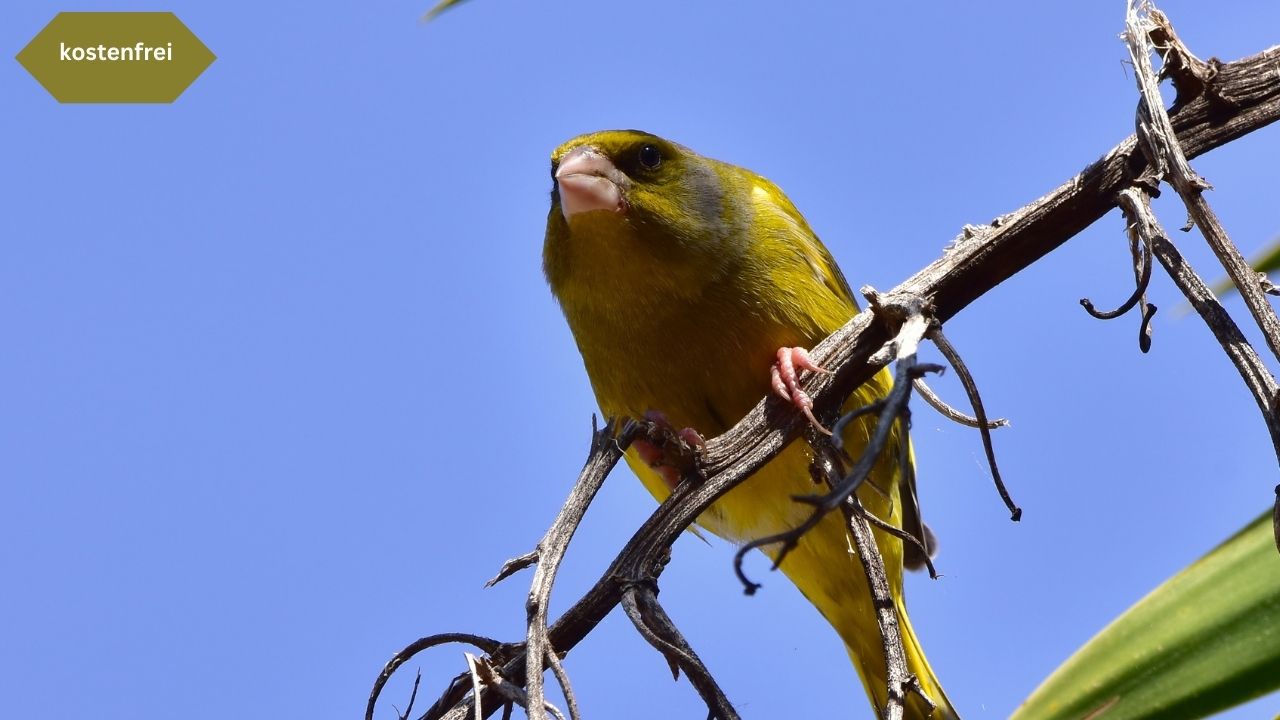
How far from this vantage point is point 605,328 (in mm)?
3260

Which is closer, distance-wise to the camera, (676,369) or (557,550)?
(557,550)

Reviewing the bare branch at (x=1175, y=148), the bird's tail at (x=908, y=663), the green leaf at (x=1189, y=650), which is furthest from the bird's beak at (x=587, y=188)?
the green leaf at (x=1189, y=650)

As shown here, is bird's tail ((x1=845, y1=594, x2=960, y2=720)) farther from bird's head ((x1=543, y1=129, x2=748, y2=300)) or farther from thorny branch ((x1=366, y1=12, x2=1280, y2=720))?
thorny branch ((x1=366, y1=12, x2=1280, y2=720))

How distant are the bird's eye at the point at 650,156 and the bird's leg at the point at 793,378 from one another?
0.77m

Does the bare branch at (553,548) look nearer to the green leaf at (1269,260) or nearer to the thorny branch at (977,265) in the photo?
the thorny branch at (977,265)

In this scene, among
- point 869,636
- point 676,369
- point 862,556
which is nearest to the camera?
point 862,556

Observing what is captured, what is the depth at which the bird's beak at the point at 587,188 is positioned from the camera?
333cm

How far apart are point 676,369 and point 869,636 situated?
1.15 metres

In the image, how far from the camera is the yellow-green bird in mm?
3127

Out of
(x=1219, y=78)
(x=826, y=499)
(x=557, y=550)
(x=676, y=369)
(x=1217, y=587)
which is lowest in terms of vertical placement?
(x=1217, y=587)

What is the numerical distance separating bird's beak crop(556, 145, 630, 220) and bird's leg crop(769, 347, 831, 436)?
0.65 m

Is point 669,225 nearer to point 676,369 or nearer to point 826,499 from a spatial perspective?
point 676,369

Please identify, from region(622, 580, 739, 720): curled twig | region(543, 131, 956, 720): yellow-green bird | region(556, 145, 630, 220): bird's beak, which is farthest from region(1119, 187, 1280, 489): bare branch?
region(556, 145, 630, 220): bird's beak

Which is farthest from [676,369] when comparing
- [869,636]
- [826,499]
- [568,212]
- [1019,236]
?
[826,499]
